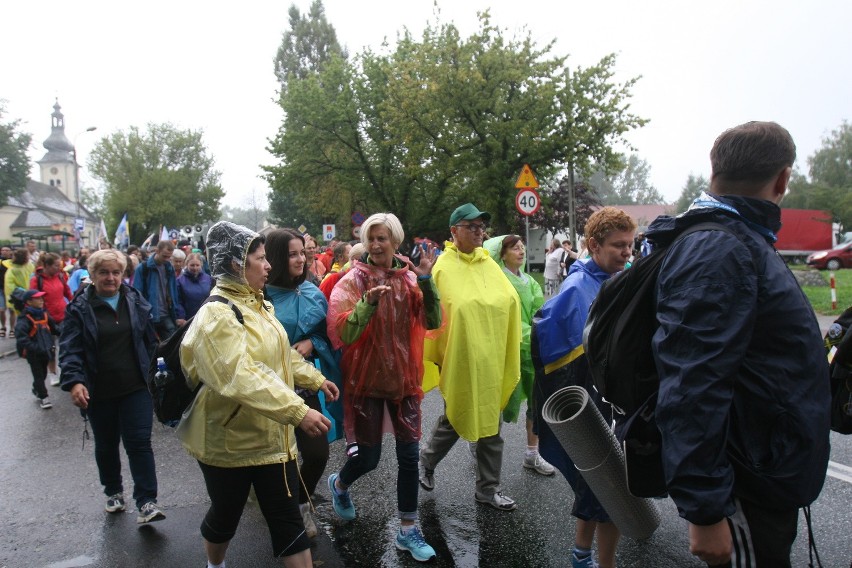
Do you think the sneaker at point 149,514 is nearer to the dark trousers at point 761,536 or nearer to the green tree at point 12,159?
the dark trousers at point 761,536

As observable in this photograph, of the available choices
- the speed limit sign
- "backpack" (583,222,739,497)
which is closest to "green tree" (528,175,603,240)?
the speed limit sign

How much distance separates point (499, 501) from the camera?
434 cm

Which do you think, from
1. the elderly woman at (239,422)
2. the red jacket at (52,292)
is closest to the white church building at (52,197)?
the red jacket at (52,292)

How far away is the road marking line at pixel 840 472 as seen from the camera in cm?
463

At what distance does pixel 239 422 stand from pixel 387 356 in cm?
110

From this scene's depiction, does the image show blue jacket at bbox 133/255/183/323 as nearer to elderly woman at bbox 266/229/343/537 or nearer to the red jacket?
the red jacket

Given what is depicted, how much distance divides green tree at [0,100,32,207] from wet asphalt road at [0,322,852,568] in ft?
220

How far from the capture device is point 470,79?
24.9 meters

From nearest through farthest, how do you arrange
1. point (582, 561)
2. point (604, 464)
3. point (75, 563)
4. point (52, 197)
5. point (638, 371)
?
point (638, 371) → point (604, 464) → point (582, 561) → point (75, 563) → point (52, 197)

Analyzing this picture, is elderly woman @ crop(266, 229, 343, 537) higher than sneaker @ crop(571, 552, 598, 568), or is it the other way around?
elderly woman @ crop(266, 229, 343, 537)

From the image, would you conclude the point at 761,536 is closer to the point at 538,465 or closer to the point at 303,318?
the point at 303,318

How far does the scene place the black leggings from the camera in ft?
9.45

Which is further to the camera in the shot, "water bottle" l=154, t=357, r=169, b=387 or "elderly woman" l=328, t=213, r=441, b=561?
"elderly woman" l=328, t=213, r=441, b=561

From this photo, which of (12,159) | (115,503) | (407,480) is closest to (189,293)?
(115,503)
